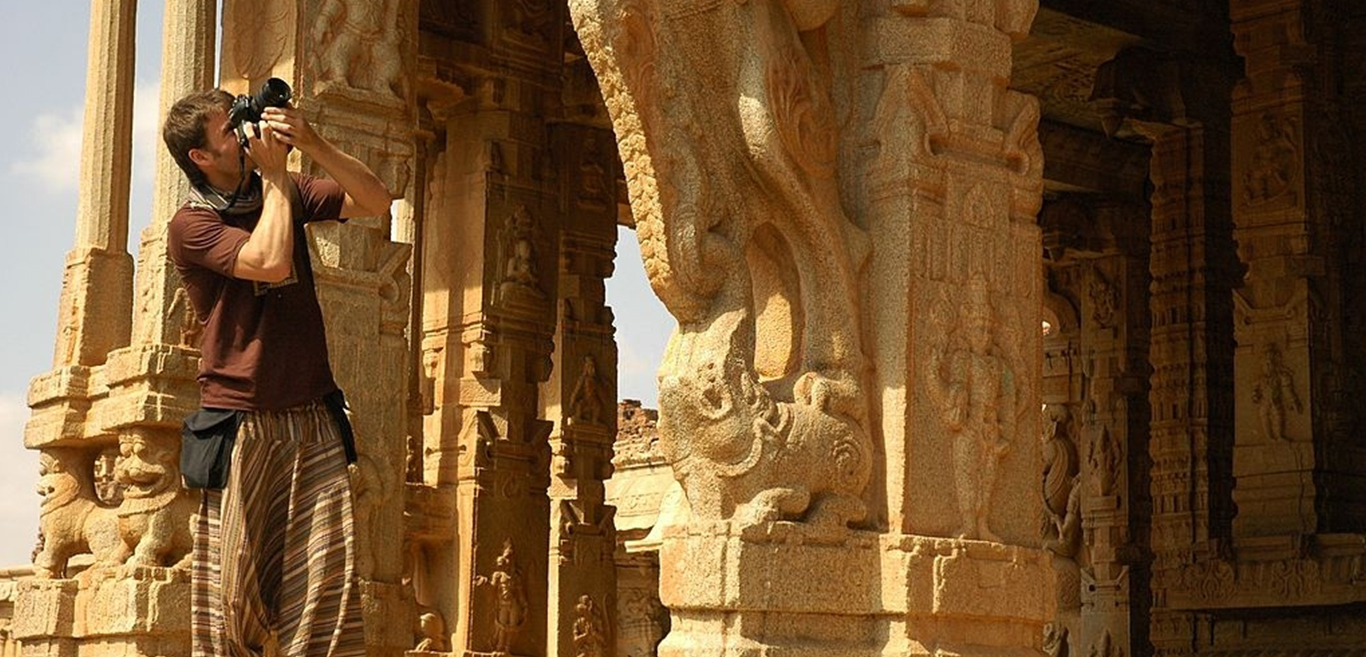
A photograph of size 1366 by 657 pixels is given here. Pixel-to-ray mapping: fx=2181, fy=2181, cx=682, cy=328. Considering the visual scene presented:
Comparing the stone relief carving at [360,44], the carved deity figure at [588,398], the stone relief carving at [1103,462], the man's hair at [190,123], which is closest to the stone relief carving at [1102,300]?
the stone relief carving at [1103,462]

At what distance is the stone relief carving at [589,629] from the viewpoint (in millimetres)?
16203

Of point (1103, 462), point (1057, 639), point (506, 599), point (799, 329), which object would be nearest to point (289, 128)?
point (799, 329)

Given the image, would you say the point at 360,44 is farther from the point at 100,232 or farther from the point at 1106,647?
the point at 1106,647

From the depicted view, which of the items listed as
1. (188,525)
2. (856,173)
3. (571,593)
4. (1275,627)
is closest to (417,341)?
(571,593)

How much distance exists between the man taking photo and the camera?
11 mm

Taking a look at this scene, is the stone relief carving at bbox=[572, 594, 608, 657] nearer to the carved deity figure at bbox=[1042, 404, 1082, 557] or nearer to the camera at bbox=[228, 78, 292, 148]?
the carved deity figure at bbox=[1042, 404, 1082, 557]

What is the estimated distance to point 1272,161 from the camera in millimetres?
13875

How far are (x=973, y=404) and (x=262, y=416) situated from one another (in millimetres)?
2256

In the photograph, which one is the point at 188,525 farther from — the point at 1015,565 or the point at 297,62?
the point at 1015,565

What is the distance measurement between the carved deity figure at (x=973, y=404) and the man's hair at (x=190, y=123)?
223 centimetres

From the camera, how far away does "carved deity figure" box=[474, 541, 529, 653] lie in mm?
15250

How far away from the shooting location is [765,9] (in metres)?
6.36

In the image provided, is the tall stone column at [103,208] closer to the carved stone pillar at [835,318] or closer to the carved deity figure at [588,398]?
the carved deity figure at [588,398]

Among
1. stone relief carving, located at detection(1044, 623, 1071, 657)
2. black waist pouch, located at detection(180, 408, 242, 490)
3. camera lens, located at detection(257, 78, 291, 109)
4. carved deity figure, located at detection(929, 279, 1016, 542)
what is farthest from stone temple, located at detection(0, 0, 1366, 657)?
black waist pouch, located at detection(180, 408, 242, 490)
